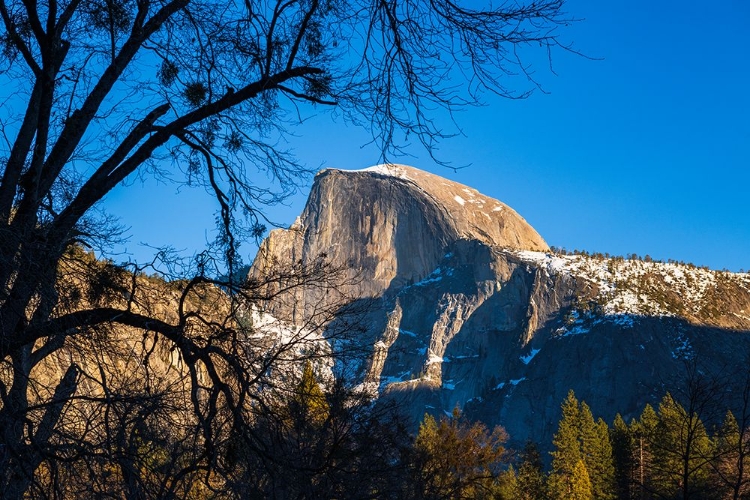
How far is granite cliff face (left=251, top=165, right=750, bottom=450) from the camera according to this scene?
120562 mm

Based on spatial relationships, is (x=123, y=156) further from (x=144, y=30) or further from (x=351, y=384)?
(x=351, y=384)

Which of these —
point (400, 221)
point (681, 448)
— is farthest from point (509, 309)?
point (681, 448)

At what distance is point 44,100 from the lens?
16.5ft

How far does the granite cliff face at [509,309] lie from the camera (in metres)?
121

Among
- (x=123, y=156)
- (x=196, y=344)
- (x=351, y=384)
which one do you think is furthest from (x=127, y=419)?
(x=351, y=384)

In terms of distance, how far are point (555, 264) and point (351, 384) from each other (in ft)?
430

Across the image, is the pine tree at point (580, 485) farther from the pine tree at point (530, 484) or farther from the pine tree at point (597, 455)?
the pine tree at point (530, 484)

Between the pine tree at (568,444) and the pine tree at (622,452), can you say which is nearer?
the pine tree at (622,452)

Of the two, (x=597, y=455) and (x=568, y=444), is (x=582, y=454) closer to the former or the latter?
(x=597, y=455)

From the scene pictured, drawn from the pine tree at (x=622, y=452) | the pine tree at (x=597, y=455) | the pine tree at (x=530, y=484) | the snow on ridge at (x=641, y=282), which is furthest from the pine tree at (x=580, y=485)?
the snow on ridge at (x=641, y=282)

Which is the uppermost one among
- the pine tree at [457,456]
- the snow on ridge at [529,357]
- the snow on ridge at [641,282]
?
the snow on ridge at [641,282]

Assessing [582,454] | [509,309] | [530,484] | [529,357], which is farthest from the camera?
[509,309]

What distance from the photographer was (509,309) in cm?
14425

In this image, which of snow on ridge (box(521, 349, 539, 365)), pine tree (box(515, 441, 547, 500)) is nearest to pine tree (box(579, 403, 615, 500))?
pine tree (box(515, 441, 547, 500))
